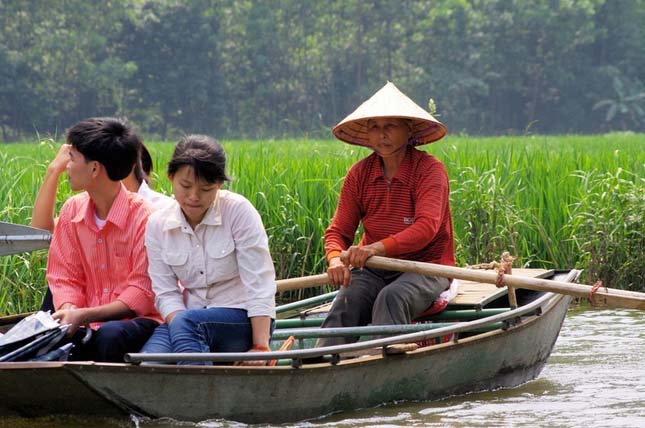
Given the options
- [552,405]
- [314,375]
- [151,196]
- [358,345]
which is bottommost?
[552,405]

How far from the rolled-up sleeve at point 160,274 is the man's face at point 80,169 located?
28 cm

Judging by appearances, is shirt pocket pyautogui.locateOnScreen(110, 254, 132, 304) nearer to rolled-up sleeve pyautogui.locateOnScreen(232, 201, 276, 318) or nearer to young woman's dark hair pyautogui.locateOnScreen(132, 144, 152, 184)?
rolled-up sleeve pyautogui.locateOnScreen(232, 201, 276, 318)

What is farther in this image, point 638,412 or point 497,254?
point 497,254

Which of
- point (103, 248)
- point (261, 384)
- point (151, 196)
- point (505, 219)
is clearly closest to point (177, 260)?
point (103, 248)

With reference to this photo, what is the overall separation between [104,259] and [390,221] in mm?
1553

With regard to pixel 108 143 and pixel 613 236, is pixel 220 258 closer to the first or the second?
pixel 108 143

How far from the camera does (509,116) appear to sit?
49969 mm

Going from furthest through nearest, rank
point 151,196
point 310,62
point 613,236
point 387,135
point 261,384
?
point 310,62 < point 613,236 < point 387,135 < point 151,196 < point 261,384

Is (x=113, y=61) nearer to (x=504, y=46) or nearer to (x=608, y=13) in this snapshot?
(x=504, y=46)

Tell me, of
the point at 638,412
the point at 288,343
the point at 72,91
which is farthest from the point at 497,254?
the point at 72,91

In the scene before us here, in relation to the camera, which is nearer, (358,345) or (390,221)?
(358,345)

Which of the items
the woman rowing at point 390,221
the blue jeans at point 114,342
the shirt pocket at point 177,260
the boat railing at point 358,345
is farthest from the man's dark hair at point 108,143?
the woman rowing at point 390,221

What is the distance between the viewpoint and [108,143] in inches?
180

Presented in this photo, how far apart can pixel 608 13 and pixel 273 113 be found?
52.9 ft
